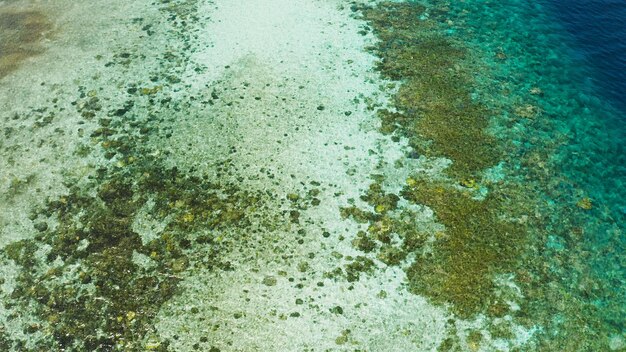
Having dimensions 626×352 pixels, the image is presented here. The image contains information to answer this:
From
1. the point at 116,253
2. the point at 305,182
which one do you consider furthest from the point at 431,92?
the point at 116,253

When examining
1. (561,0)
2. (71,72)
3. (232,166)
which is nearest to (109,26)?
(71,72)

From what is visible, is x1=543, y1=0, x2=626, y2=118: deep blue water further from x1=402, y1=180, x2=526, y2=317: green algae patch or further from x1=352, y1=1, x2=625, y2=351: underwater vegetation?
x1=402, y1=180, x2=526, y2=317: green algae patch

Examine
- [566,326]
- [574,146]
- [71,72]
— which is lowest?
[566,326]

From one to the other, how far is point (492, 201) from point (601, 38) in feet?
62.5

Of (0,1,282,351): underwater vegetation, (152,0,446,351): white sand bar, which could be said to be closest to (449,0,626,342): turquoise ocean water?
(152,0,446,351): white sand bar

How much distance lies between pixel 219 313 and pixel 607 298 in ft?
49.2

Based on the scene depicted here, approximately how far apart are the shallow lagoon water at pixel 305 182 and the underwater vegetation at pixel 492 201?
9cm

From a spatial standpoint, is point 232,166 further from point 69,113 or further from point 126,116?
point 69,113

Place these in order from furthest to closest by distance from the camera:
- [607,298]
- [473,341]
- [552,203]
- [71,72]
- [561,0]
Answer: [561,0] → [71,72] → [552,203] → [607,298] → [473,341]

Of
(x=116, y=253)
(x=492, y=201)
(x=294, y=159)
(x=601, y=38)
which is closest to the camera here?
(x=116, y=253)

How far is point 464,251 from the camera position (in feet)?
62.8

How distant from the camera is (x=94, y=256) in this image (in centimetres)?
1873

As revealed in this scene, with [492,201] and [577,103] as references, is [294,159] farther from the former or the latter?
[577,103]

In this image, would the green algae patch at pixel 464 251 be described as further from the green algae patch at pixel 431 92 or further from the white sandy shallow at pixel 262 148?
the green algae patch at pixel 431 92
